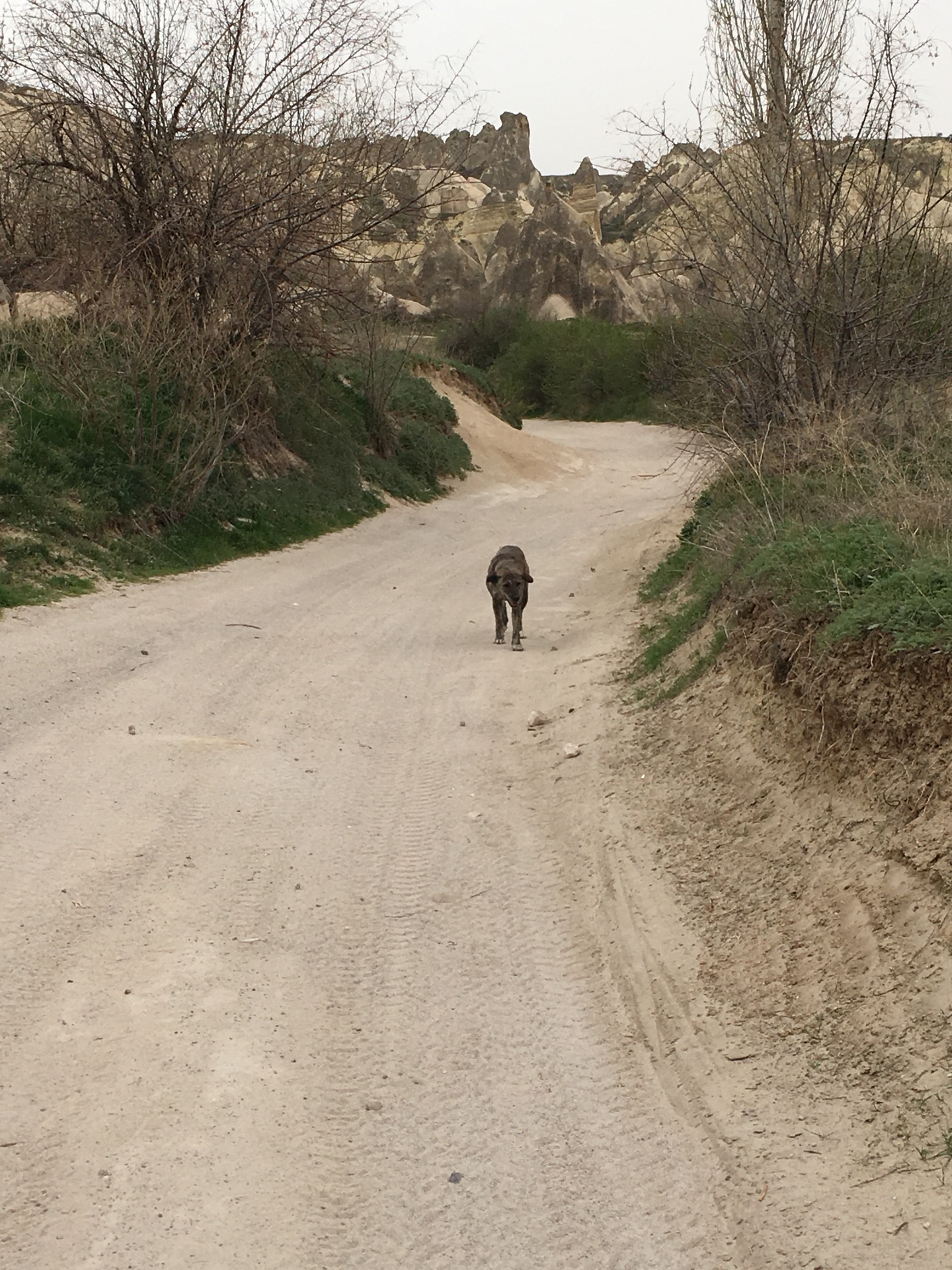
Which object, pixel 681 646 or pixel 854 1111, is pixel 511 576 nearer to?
pixel 681 646

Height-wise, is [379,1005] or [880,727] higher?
[880,727]

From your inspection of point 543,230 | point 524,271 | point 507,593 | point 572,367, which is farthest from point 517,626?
point 543,230

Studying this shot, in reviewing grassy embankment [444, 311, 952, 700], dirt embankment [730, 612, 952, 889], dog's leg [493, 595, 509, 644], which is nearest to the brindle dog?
dog's leg [493, 595, 509, 644]

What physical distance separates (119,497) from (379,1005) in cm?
1229

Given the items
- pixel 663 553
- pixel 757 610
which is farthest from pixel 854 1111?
pixel 663 553

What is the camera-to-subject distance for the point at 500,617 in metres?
12.3

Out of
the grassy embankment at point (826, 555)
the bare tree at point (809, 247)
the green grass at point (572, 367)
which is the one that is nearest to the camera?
the grassy embankment at point (826, 555)

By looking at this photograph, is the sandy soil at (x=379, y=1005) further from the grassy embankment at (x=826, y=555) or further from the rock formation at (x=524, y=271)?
the rock formation at (x=524, y=271)

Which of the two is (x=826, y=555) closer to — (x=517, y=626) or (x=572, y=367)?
(x=517, y=626)

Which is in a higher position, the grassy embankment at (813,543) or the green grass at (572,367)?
the green grass at (572,367)

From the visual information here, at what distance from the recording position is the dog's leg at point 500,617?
12289 millimetres

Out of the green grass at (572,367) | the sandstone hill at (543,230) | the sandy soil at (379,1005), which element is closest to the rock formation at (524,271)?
the sandstone hill at (543,230)

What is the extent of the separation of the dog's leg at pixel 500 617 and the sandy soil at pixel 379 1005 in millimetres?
2131

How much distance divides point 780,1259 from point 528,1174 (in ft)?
2.79
